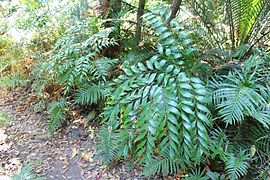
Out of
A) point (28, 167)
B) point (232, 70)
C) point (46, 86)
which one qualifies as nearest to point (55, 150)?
point (28, 167)

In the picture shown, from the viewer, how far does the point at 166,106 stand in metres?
1.74

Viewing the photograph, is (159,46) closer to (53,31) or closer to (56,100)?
(56,100)

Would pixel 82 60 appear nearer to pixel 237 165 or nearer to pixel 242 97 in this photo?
pixel 242 97

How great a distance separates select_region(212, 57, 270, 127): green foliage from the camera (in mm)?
1765

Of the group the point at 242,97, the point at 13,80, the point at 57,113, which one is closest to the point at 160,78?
the point at 242,97

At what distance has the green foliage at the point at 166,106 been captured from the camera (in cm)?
174

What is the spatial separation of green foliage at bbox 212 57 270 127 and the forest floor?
2.90 feet

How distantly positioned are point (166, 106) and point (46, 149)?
1290 millimetres

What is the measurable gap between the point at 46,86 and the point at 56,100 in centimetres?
22

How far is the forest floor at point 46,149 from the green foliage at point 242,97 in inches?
34.7

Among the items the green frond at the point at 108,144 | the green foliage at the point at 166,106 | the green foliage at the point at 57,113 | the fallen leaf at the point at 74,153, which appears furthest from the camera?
the green foliage at the point at 57,113

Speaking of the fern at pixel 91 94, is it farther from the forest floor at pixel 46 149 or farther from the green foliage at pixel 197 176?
the green foliage at pixel 197 176

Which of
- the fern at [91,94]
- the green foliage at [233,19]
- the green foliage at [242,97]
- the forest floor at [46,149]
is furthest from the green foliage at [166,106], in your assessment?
the green foliage at [233,19]

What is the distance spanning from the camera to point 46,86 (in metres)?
2.94
